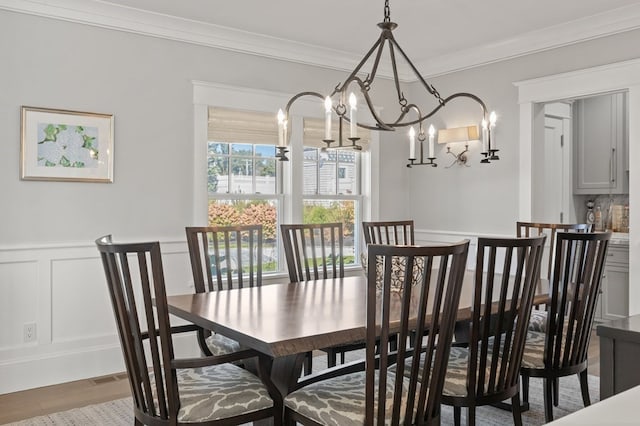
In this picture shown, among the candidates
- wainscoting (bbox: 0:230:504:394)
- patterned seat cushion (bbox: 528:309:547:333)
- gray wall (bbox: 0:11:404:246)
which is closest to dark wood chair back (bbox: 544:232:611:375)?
patterned seat cushion (bbox: 528:309:547:333)

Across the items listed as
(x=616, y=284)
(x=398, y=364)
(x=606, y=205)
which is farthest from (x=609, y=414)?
(x=606, y=205)

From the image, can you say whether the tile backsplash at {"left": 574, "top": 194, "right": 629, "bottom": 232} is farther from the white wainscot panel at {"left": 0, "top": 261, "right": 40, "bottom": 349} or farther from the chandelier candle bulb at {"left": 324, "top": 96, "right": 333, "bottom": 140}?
the white wainscot panel at {"left": 0, "top": 261, "right": 40, "bottom": 349}

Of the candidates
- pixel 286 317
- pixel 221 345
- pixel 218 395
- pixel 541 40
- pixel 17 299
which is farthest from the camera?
pixel 541 40

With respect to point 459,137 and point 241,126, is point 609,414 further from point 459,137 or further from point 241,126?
point 459,137

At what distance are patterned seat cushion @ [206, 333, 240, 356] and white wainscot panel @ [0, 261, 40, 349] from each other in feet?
4.77

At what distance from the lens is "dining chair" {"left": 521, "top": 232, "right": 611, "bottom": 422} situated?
99.0 inches

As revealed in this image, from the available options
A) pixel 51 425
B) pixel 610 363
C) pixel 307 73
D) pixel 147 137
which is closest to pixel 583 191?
pixel 307 73

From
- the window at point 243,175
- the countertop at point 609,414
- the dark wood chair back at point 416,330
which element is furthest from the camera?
the window at point 243,175

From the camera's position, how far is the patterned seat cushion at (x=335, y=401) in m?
1.96

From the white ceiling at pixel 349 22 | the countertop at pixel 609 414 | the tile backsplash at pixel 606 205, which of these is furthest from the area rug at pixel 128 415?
the tile backsplash at pixel 606 205

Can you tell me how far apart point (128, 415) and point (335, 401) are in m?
1.64

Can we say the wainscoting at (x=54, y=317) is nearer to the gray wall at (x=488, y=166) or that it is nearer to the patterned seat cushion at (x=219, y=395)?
the patterned seat cushion at (x=219, y=395)

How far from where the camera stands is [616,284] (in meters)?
5.04

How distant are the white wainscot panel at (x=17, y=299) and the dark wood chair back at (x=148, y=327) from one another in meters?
1.91
